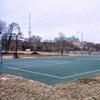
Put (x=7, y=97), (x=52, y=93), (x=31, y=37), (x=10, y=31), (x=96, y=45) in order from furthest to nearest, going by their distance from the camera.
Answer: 1. (x=96, y=45)
2. (x=31, y=37)
3. (x=10, y=31)
4. (x=52, y=93)
5. (x=7, y=97)

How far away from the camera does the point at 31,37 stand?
8931 centimetres

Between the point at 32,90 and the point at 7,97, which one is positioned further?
the point at 32,90

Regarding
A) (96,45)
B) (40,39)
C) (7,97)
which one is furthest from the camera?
(96,45)

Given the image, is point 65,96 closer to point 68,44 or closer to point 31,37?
point 31,37

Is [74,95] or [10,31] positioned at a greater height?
[10,31]

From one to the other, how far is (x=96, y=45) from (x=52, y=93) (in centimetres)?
11916

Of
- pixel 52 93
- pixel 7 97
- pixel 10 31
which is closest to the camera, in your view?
pixel 7 97

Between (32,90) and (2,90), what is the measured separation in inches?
40.1

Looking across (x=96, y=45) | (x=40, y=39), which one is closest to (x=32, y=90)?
(x=40, y=39)

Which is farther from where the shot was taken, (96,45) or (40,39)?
(96,45)

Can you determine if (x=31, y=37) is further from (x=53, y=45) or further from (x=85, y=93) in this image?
(x=85, y=93)

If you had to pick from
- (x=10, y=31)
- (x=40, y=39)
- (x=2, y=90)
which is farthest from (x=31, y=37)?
(x=2, y=90)

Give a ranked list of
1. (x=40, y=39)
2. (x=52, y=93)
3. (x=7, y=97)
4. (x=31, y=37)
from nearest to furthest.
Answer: (x=7, y=97), (x=52, y=93), (x=31, y=37), (x=40, y=39)

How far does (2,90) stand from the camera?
909 centimetres
